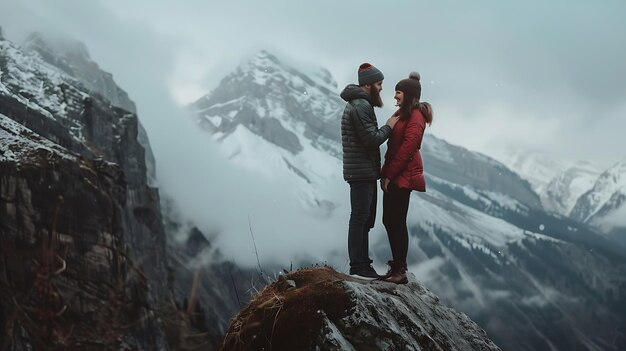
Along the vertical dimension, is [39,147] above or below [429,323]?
below

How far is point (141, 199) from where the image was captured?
136625mm

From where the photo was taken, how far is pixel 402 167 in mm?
8805

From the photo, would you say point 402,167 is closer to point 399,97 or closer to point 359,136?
point 359,136

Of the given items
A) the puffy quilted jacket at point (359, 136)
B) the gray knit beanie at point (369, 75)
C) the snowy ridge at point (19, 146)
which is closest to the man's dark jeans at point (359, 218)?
the puffy quilted jacket at point (359, 136)

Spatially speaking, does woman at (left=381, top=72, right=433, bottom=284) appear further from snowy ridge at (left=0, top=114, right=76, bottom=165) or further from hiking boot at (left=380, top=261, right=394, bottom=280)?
snowy ridge at (left=0, top=114, right=76, bottom=165)

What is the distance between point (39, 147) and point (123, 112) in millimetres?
126829

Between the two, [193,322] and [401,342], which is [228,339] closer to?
[401,342]

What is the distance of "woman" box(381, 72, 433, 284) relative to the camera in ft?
28.8

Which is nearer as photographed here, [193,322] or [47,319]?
[47,319]

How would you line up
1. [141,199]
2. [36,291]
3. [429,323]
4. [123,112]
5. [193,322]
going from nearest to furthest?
[36,291] < [193,322] < [429,323] < [141,199] < [123,112]

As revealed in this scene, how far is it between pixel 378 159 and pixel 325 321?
4.17 m

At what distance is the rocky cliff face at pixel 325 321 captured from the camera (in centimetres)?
570

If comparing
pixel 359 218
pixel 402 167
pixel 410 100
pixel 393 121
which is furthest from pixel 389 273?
pixel 410 100

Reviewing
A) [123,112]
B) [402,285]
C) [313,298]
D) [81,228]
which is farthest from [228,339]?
[123,112]
